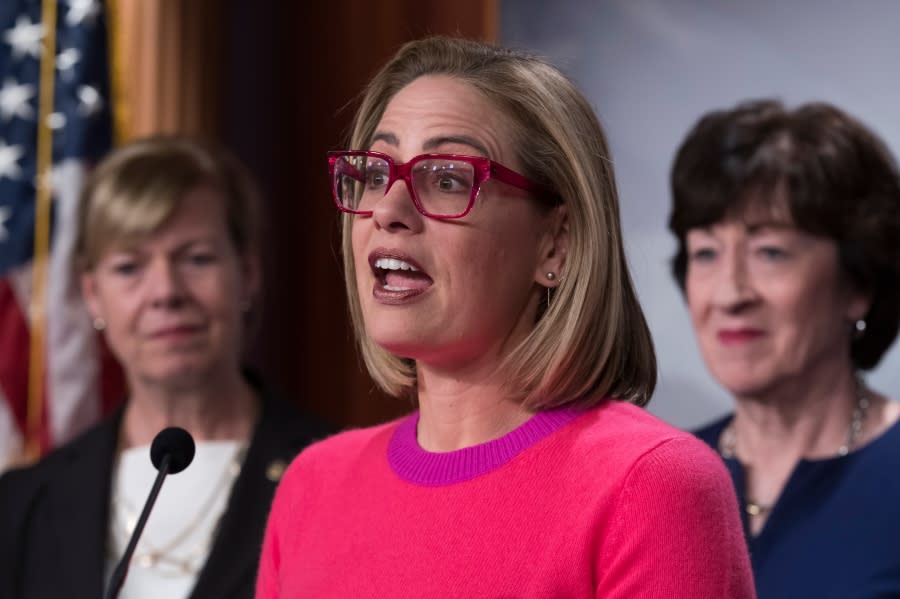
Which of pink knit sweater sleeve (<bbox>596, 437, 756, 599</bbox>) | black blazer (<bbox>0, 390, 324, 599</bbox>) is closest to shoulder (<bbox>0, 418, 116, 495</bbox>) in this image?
black blazer (<bbox>0, 390, 324, 599</bbox>)

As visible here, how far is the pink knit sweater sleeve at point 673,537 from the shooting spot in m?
1.38

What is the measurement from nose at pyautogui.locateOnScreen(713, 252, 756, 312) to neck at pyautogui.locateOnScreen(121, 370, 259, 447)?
1.17m

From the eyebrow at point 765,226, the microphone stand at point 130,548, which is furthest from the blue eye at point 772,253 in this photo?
the microphone stand at point 130,548

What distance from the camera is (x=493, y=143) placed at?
1600mm

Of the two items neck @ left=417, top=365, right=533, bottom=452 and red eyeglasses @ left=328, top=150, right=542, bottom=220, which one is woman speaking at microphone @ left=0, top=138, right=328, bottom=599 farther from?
red eyeglasses @ left=328, top=150, right=542, bottom=220

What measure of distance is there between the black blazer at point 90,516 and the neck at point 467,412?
1.10 meters

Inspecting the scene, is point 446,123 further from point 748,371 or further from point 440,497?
point 748,371

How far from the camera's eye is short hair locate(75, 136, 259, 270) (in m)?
3.08

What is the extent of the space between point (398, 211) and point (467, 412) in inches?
11.2

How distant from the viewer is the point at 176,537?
283 cm

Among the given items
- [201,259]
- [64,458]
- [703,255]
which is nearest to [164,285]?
[201,259]

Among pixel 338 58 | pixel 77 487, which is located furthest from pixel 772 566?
pixel 338 58

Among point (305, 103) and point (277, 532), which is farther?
point (305, 103)

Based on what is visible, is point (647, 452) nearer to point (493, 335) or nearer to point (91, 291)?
point (493, 335)
